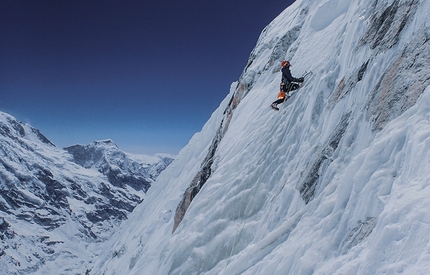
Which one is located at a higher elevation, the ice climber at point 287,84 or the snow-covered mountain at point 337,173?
the ice climber at point 287,84

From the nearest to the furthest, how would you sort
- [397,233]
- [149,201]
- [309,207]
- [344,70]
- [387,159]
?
1. [397,233]
2. [387,159]
3. [309,207]
4. [344,70]
5. [149,201]

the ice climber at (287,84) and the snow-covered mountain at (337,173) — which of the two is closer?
the snow-covered mountain at (337,173)

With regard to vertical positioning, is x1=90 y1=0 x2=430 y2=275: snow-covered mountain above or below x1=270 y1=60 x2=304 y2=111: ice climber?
below

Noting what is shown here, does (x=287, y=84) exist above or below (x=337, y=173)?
above

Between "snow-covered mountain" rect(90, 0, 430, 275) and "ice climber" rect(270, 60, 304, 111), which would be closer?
"snow-covered mountain" rect(90, 0, 430, 275)

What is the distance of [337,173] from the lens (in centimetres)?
603

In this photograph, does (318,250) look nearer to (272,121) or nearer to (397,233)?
(397,233)

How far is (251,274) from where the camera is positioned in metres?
6.21

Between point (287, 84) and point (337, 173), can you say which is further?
point (287, 84)

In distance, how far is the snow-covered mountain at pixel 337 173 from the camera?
160 inches

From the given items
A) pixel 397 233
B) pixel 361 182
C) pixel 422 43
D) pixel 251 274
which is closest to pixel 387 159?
pixel 361 182

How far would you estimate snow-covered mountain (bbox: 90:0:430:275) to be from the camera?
4.05 metres

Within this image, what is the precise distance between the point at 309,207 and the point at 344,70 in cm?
467

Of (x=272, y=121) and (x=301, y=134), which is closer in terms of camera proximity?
(x=301, y=134)
